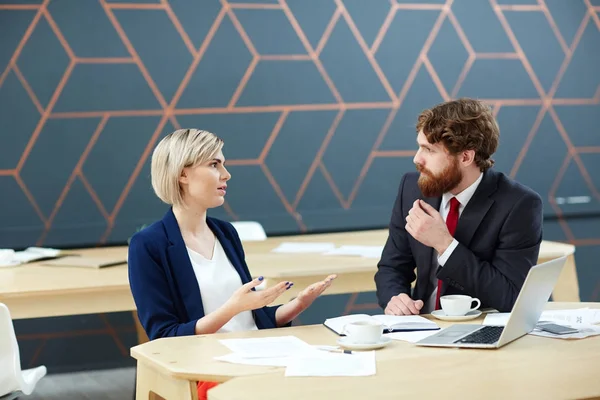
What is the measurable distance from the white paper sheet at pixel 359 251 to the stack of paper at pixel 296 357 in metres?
1.61

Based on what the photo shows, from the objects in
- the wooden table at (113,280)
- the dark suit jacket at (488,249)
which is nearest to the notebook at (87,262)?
the wooden table at (113,280)

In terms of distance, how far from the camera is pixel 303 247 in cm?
414

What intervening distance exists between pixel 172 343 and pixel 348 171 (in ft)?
9.54

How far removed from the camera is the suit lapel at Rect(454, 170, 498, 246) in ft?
9.15

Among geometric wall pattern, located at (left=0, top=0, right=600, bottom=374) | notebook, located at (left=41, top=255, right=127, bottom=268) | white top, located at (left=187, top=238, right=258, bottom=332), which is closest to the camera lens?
white top, located at (left=187, top=238, right=258, bottom=332)

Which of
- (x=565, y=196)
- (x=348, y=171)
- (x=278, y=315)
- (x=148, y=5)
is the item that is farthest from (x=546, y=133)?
(x=278, y=315)

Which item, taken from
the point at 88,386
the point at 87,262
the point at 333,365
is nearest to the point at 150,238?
the point at 333,365

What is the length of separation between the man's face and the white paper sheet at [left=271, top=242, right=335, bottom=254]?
4.02 ft

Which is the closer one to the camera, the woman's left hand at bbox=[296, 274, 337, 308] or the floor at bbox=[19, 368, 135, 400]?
the woman's left hand at bbox=[296, 274, 337, 308]

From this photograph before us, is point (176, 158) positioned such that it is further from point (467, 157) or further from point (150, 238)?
point (467, 157)

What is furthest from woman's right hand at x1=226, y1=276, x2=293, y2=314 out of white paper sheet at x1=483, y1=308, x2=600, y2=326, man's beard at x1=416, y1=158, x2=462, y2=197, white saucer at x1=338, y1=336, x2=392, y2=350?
man's beard at x1=416, y1=158, x2=462, y2=197

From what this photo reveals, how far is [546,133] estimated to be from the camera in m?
5.31

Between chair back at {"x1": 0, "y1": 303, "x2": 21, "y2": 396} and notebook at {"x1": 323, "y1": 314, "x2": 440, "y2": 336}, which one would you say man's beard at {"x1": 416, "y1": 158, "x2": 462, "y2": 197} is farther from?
chair back at {"x1": 0, "y1": 303, "x2": 21, "y2": 396}

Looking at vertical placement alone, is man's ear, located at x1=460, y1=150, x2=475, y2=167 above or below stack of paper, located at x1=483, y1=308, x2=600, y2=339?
above
